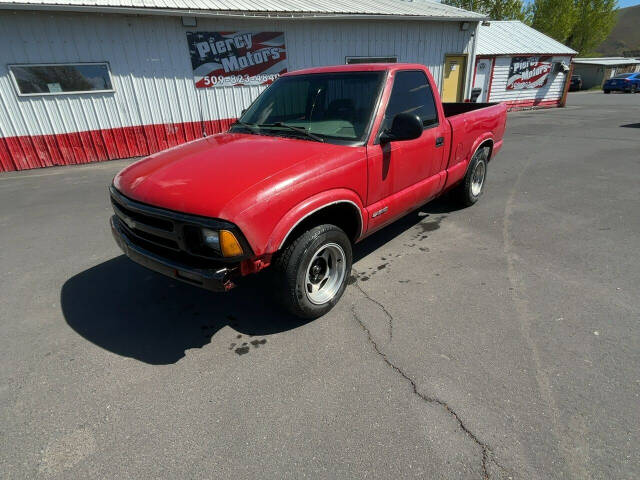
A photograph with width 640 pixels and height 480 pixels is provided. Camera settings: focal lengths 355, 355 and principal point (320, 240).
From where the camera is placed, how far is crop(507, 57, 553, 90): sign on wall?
1969 centimetres

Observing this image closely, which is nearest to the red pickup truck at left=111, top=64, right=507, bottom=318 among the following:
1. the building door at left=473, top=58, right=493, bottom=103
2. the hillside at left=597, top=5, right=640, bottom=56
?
the building door at left=473, top=58, right=493, bottom=103

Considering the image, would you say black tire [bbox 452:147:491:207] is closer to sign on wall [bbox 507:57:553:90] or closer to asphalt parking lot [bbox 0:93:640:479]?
Answer: asphalt parking lot [bbox 0:93:640:479]

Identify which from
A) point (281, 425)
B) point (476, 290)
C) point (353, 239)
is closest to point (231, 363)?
point (281, 425)

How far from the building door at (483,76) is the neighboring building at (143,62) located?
8893 millimetres

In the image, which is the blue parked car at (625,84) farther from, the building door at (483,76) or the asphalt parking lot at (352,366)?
the asphalt parking lot at (352,366)

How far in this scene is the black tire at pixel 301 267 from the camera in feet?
8.68

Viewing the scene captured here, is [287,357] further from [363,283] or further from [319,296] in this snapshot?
[363,283]

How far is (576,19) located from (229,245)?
60261 millimetres

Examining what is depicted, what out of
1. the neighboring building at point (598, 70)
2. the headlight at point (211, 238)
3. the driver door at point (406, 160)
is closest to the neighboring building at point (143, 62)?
the driver door at point (406, 160)

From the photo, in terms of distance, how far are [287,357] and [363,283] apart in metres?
1.24

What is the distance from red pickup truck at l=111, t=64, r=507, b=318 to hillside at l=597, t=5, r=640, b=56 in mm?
137023

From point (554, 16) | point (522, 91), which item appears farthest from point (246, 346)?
Answer: point (554, 16)

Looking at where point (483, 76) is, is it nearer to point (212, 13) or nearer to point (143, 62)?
point (212, 13)

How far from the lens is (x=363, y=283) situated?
11.8 ft
